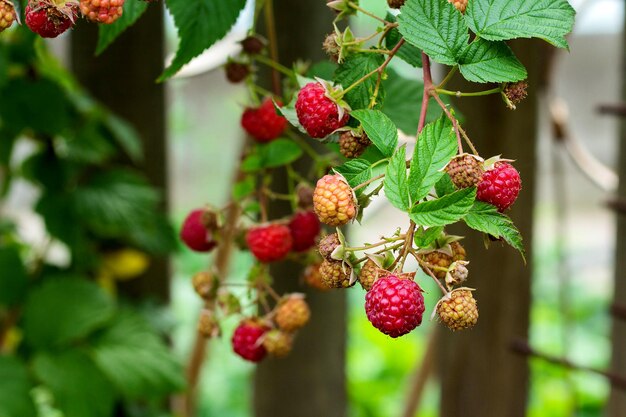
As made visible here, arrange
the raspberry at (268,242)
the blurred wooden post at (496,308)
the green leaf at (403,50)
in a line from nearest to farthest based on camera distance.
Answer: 1. the green leaf at (403,50)
2. the raspberry at (268,242)
3. the blurred wooden post at (496,308)

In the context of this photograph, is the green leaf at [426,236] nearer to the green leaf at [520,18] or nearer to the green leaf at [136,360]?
the green leaf at [520,18]

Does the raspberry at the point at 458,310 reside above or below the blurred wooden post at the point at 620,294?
above

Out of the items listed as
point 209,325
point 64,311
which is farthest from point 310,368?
point 209,325

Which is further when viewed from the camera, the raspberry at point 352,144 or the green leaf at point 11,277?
the green leaf at point 11,277

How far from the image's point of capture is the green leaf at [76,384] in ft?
3.15

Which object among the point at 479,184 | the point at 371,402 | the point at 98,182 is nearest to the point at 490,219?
the point at 479,184

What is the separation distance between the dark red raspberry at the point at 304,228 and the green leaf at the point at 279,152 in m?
0.05

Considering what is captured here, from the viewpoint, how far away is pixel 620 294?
4.30ft

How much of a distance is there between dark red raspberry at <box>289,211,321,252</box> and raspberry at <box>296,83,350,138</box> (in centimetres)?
17

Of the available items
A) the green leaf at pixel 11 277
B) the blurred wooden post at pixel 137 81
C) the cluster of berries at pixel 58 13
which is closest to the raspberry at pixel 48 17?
the cluster of berries at pixel 58 13

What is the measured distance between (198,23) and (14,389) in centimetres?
61

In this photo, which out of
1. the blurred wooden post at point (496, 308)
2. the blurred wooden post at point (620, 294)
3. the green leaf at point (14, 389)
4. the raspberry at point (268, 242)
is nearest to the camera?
the raspberry at point (268, 242)

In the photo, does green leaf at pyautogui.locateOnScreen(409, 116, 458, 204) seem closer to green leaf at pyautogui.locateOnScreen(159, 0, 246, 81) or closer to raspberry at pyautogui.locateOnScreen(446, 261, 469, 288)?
raspberry at pyautogui.locateOnScreen(446, 261, 469, 288)

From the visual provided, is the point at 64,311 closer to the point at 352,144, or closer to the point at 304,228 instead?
the point at 304,228
